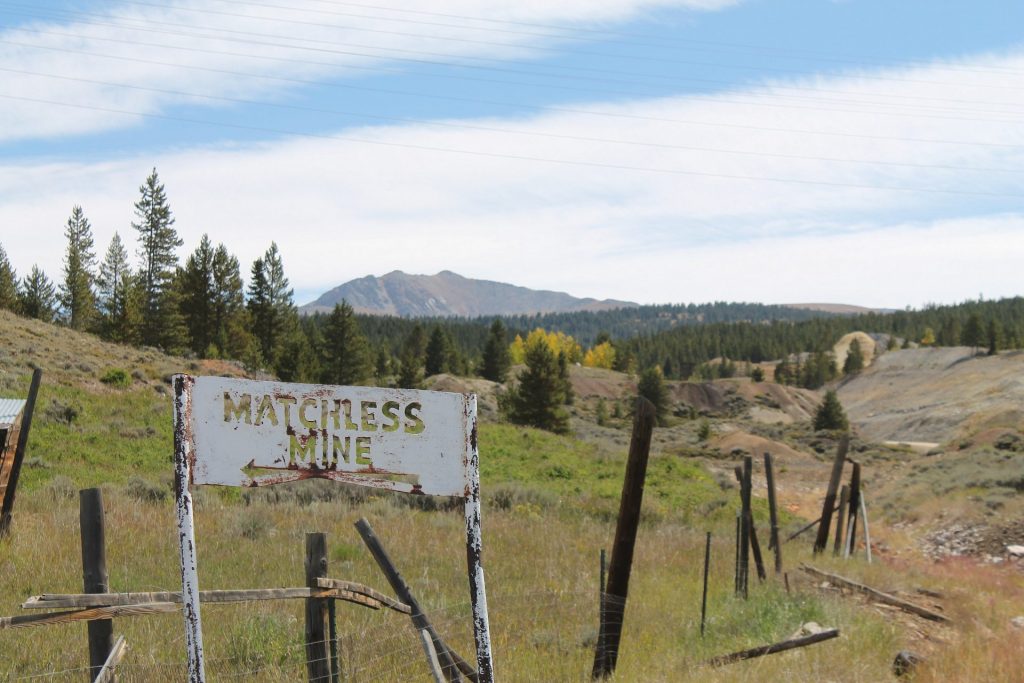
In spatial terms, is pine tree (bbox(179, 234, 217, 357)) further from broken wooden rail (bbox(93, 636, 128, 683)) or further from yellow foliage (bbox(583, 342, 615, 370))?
yellow foliage (bbox(583, 342, 615, 370))

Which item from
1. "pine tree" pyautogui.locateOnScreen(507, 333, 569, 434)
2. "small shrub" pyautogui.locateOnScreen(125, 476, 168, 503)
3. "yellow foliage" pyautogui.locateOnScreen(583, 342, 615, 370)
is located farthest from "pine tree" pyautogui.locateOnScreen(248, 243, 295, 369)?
"yellow foliage" pyautogui.locateOnScreen(583, 342, 615, 370)

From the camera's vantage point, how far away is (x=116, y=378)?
29.9 metres

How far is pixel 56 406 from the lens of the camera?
77.0 ft

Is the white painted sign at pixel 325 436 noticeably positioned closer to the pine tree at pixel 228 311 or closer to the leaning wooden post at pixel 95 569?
the leaning wooden post at pixel 95 569

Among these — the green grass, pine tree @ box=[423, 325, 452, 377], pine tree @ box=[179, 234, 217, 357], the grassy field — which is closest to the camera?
the grassy field

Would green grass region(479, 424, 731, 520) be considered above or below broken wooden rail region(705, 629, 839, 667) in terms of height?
below

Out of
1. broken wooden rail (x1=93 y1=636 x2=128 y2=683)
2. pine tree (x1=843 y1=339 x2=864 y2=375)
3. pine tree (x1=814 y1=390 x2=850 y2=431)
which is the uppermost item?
broken wooden rail (x1=93 y1=636 x2=128 y2=683)

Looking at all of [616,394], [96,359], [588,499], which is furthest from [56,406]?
[616,394]

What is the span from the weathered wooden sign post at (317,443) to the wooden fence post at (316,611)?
838mm

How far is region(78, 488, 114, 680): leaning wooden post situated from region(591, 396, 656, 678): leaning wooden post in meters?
3.53

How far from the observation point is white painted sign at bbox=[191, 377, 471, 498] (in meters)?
4.20

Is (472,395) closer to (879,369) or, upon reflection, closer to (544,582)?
(544,582)

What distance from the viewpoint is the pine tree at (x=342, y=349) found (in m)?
60.2

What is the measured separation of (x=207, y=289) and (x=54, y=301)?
2842 centimetres
